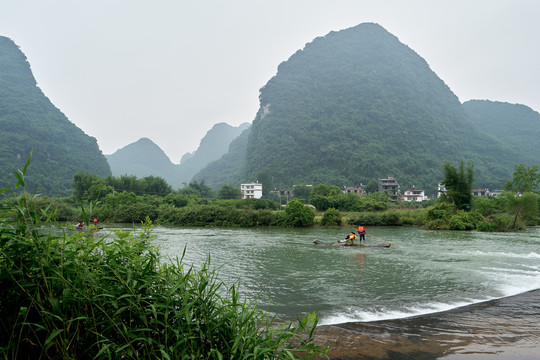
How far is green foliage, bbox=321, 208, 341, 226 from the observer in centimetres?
3391

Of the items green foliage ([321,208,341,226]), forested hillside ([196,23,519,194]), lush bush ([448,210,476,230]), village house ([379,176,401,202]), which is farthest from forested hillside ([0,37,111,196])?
village house ([379,176,401,202])

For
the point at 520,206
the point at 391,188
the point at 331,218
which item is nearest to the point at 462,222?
the point at 520,206

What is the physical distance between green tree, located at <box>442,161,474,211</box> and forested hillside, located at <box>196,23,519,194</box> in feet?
196

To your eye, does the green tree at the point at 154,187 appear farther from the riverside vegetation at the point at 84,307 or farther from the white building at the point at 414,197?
the riverside vegetation at the point at 84,307

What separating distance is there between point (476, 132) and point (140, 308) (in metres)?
153

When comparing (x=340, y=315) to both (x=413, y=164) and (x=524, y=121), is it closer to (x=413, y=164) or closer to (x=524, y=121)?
(x=413, y=164)

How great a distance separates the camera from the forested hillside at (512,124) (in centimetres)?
11864

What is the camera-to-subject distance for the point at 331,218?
33969mm

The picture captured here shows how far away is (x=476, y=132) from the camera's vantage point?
5010 inches

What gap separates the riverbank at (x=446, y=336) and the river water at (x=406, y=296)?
17 millimetres

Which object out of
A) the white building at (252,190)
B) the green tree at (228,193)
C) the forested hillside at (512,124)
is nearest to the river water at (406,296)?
the green tree at (228,193)

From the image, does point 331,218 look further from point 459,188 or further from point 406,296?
point 406,296

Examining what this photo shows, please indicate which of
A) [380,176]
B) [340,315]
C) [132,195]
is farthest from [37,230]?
[380,176]

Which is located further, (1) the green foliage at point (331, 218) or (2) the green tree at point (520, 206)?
(1) the green foliage at point (331, 218)
